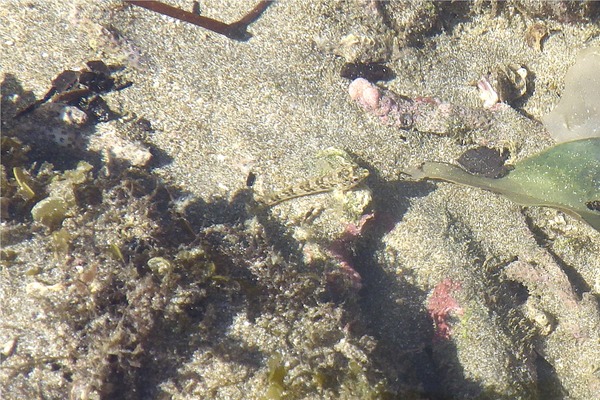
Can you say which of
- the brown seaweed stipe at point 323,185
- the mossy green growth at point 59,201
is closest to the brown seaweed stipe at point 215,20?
the brown seaweed stipe at point 323,185

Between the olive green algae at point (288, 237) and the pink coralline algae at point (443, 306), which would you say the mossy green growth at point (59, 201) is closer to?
the olive green algae at point (288, 237)

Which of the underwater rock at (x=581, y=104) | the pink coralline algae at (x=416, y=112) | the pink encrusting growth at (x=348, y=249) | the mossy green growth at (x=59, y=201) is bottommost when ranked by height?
the mossy green growth at (x=59, y=201)

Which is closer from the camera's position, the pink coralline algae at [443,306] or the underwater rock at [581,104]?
the pink coralline algae at [443,306]

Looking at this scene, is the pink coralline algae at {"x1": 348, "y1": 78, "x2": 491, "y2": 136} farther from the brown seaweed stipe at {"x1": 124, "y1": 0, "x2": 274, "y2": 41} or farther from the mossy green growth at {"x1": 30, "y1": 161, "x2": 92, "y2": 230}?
the mossy green growth at {"x1": 30, "y1": 161, "x2": 92, "y2": 230}

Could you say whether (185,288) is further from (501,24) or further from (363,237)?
(501,24)

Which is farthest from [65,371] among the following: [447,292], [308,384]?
[447,292]

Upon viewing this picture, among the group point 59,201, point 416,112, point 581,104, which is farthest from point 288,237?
point 581,104

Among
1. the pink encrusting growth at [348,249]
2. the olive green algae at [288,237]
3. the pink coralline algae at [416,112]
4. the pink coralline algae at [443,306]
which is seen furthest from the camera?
the pink coralline algae at [416,112]

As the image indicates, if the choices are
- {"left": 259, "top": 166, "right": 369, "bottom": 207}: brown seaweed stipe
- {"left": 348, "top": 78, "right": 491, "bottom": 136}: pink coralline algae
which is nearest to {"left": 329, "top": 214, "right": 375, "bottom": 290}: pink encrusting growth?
{"left": 259, "top": 166, "right": 369, "bottom": 207}: brown seaweed stipe
